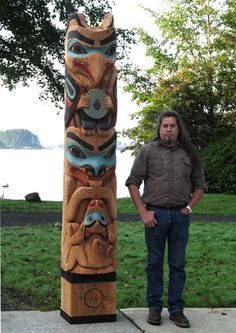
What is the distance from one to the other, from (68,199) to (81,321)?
1137 mm

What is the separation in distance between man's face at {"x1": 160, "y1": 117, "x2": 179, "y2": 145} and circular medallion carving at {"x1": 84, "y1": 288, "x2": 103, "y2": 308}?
5.07 ft

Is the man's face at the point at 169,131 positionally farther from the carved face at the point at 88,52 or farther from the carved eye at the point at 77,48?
the carved eye at the point at 77,48

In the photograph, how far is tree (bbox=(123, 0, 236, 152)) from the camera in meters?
25.8

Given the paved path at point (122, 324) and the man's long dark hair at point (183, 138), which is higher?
the man's long dark hair at point (183, 138)

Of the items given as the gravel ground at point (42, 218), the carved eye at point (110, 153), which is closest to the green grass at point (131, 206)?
the gravel ground at point (42, 218)

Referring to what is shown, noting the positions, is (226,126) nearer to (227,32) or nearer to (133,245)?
(227,32)

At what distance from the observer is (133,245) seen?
897 cm

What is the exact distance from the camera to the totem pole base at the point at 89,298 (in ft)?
15.8

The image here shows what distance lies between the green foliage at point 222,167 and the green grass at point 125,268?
9.48 metres

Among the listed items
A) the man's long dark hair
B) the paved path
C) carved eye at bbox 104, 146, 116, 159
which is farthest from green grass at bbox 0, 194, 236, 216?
the man's long dark hair

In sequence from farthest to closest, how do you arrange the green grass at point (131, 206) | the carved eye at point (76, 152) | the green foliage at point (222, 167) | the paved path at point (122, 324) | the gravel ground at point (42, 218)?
the green foliage at point (222, 167) < the green grass at point (131, 206) < the gravel ground at point (42, 218) < the carved eye at point (76, 152) < the paved path at point (122, 324)

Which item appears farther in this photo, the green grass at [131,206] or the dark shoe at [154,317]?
the green grass at [131,206]

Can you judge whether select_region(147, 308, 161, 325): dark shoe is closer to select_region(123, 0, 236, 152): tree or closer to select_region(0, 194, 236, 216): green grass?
select_region(0, 194, 236, 216): green grass

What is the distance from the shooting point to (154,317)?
4836 mm
